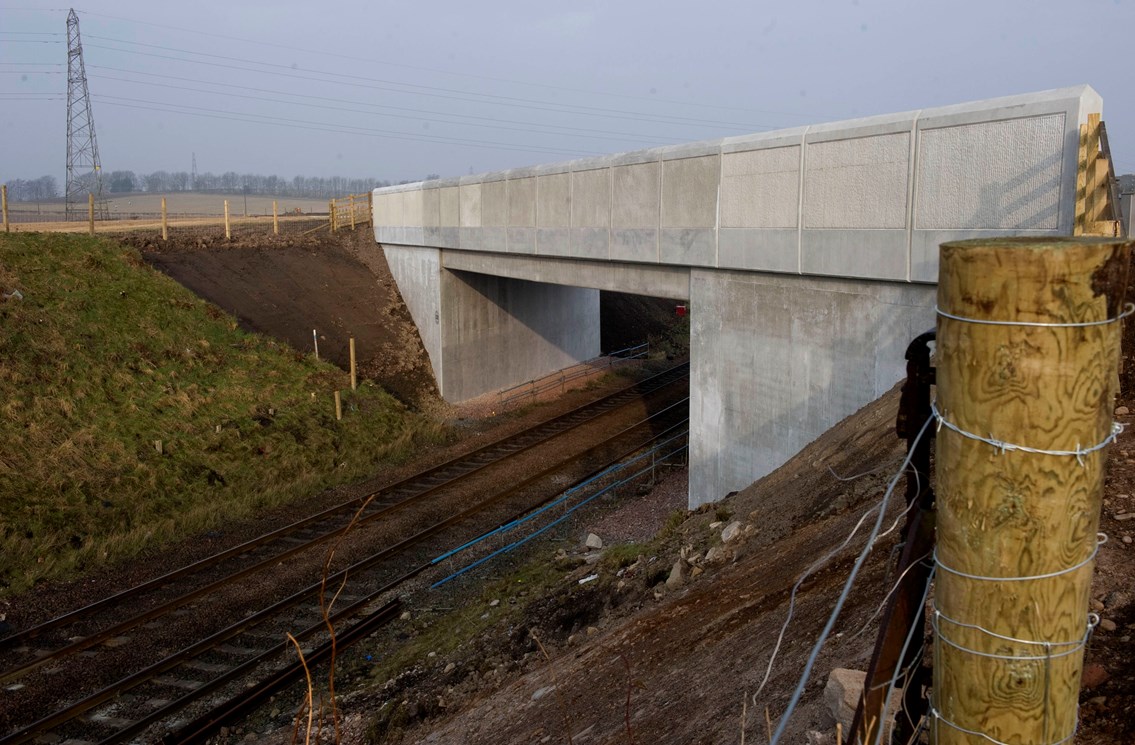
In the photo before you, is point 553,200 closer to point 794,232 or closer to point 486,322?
point 794,232

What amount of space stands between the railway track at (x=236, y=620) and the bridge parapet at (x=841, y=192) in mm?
5691

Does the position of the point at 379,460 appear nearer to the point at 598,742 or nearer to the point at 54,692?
the point at 54,692

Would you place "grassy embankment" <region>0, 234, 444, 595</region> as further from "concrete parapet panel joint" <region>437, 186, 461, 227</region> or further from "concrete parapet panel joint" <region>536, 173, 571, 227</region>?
"concrete parapet panel joint" <region>536, 173, 571, 227</region>

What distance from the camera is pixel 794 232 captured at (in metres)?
11.9

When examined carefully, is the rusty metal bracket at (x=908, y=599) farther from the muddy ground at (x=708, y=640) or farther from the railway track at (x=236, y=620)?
the railway track at (x=236, y=620)

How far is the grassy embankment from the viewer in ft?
48.4

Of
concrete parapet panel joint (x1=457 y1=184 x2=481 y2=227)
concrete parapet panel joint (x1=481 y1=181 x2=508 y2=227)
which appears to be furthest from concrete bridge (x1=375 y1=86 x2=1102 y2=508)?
concrete parapet panel joint (x1=457 y1=184 x2=481 y2=227)

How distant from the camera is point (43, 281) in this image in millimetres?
21469

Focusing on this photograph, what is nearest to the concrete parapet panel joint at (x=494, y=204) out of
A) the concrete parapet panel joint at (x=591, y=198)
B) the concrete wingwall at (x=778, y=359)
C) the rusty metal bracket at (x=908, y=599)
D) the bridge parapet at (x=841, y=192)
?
the bridge parapet at (x=841, y=192)

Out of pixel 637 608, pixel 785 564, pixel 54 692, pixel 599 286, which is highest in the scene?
pixel 599 286

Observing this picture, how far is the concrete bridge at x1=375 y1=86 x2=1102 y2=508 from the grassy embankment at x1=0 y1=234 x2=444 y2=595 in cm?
649

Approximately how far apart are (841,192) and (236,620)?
10.0m

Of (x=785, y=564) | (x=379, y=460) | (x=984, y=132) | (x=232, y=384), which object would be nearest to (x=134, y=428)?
(x=232, y=384)

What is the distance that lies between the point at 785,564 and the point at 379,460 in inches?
537
